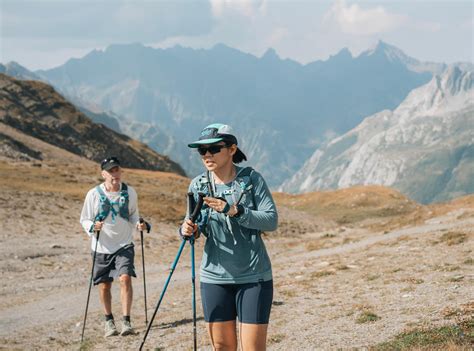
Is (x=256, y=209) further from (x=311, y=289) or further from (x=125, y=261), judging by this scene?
(x=311, y=289)

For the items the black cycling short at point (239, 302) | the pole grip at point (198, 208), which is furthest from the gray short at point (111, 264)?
the pole grip at point (198, 208)

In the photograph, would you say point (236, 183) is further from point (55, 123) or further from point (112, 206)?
point (55, 123)

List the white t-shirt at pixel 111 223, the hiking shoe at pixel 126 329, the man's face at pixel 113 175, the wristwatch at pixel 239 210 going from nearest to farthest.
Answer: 1. the wristwatch at pixel 239 210
2. the man's face at pixel 113 175
3. the white t-shirt at pixel 111 223
4. the hiking shoe at pixel 126 329

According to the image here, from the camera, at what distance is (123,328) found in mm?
10828

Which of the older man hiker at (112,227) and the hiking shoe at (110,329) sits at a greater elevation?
the older man hiker at (112,227)

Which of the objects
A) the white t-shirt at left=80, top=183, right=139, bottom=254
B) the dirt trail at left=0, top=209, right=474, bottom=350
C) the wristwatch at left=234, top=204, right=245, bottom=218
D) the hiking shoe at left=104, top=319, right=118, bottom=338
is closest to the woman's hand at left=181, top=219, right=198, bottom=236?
the wristwatch at left=234, top=204, right=245, bottom=218

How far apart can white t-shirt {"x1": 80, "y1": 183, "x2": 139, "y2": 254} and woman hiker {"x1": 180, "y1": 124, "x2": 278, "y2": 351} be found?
5.01 meters

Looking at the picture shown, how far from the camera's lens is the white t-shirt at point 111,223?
1070cm

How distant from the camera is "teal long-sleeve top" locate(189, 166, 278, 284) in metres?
5.87

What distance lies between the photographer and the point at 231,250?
19.4ft

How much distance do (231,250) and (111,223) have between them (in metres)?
5.39

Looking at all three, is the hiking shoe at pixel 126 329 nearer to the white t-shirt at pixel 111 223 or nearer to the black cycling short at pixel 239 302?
the white t-shirt at pixel 111 223

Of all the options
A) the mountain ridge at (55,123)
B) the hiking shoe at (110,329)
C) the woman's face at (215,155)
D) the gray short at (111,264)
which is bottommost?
the hiking shoe at (110,329)

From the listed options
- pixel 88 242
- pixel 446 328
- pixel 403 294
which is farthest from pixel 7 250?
pixel 446 328
